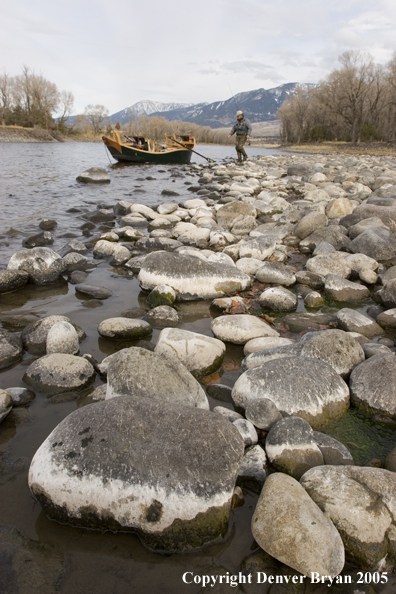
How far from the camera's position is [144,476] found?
2.06 meters

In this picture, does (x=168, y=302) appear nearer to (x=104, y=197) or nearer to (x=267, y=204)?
(x=267, y=204)

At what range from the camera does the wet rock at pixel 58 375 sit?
3.16 metres

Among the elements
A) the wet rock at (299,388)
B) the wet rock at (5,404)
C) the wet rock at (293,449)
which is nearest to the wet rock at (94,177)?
→ the wet rock at (5,404)

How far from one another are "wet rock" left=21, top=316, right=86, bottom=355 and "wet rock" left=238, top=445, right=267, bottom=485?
7.76ft

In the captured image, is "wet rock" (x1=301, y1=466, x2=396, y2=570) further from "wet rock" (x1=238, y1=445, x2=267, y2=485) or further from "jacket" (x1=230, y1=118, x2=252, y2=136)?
Result: "jacket" (x1=230, y1=118, x2=252, y2=136)

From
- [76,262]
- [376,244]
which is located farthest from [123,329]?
[376,244]

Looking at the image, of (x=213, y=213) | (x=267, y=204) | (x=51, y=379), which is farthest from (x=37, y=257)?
(x=267, y=204)

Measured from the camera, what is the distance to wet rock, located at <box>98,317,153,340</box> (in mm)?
3985

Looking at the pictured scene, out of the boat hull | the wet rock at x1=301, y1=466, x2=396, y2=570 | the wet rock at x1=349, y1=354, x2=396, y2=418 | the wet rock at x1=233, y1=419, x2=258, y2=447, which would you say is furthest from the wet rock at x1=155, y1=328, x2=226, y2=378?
the boat hull

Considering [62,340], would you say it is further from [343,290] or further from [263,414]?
[343,290]

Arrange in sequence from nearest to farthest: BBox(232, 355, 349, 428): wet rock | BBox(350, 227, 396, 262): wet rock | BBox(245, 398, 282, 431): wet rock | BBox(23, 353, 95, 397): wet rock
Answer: BBox(245, 398, 282, 431): wet rock
BBox(232, 355, 349, 428): wet rock
BBox(23, 353, 95, 397): wet rock
BBox(350, 227, 396, 262): wet rock

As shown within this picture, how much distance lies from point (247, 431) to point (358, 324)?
2318mm

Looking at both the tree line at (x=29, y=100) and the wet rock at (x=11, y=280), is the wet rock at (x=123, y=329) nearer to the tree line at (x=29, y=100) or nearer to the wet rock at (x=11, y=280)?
the wet rock at (x=11, y=280)

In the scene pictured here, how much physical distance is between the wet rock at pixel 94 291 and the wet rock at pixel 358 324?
320 centimetres
